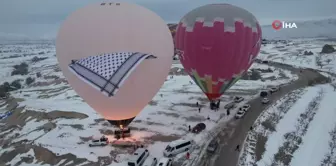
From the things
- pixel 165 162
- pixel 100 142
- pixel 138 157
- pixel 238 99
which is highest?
pixel 138 157

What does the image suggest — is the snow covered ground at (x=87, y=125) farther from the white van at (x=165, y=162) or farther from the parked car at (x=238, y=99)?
the white van at (x=165, y=162)

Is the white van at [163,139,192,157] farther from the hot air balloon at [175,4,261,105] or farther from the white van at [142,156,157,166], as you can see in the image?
the hot air balloon at [175,4,261,105]

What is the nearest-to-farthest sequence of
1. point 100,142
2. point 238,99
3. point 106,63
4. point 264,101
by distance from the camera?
1. point 106,63
2. point 100,142
3. point 264,101
4. point 238,99

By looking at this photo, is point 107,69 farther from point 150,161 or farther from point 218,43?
point 218,43

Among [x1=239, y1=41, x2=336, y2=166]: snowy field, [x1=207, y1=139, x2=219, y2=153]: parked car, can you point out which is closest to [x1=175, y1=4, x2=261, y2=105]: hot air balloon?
[x1=207, y1=139, x2=219, y2=153]: parked car

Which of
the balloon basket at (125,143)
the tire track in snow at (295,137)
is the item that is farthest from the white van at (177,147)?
the tire track in snow at (295,137)

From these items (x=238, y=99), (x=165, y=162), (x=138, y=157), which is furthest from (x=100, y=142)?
(x=238, y=99)
